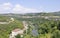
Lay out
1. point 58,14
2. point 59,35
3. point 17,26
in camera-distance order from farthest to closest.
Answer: point 58,14, point 17,26, point 59,35

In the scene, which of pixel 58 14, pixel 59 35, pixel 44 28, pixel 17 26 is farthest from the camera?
pixel 58 14

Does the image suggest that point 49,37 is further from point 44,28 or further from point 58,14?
point 58,14

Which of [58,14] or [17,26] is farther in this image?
[58,14]

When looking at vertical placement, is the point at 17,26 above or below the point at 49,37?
below

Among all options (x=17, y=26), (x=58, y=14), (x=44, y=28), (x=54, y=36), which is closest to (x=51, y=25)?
(x=44, y=28)

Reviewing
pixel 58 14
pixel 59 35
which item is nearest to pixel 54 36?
pixel 59 35

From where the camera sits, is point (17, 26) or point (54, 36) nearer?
point (54, 36)

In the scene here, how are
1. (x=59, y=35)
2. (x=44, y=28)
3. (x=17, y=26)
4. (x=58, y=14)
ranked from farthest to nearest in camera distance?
1. (x=58, y=14)
2. (x=17, y=26)
3. (x=44, y=28)
4. (x=59, y=35)

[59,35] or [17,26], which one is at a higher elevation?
[59,35]

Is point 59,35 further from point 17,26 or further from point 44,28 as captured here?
point 17,26
